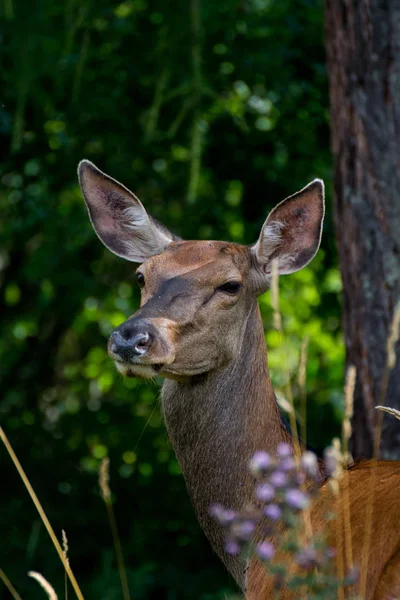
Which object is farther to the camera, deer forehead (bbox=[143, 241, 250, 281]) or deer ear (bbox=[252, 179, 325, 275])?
deer ear (bbox=[252, 179, 325, 275])

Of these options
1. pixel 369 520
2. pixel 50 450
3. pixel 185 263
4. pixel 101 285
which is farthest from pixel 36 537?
pixel 369 520

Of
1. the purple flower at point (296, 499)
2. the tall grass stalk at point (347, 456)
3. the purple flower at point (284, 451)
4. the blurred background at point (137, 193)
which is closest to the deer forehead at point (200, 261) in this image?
the purple flower at point (284, 451)

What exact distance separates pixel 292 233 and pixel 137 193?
287 centimetres

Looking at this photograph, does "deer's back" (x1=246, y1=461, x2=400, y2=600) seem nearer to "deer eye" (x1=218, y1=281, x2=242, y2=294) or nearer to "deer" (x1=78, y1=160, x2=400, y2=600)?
"deer" (x1=78, y1=160, x2=400, y2=600)

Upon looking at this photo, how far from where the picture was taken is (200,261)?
480 cm

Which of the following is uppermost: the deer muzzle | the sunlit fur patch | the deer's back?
the deer muzzle

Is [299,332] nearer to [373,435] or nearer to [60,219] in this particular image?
[60,219]

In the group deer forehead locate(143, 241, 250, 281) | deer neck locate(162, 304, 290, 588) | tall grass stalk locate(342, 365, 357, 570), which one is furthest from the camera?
deer forehead locate(143, 241, 250, 281)

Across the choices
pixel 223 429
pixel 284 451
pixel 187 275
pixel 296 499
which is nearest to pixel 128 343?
pixel 187 275

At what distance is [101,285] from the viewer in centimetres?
763

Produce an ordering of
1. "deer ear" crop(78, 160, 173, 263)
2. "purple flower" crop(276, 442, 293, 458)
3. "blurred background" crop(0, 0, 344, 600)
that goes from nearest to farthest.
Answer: "purple flower" crop(276, 442, 293, 458)
"deer ear" crop(78, 160, 173, 263)
"blurred background" crop(0, 0, 344, 600)

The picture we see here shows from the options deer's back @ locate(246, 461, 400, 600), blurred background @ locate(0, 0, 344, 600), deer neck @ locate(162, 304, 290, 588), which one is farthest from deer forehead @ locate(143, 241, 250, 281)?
blurred background @ locate(0, 0, 344, 600)

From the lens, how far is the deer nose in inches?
164

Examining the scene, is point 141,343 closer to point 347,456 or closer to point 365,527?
point 365,527
